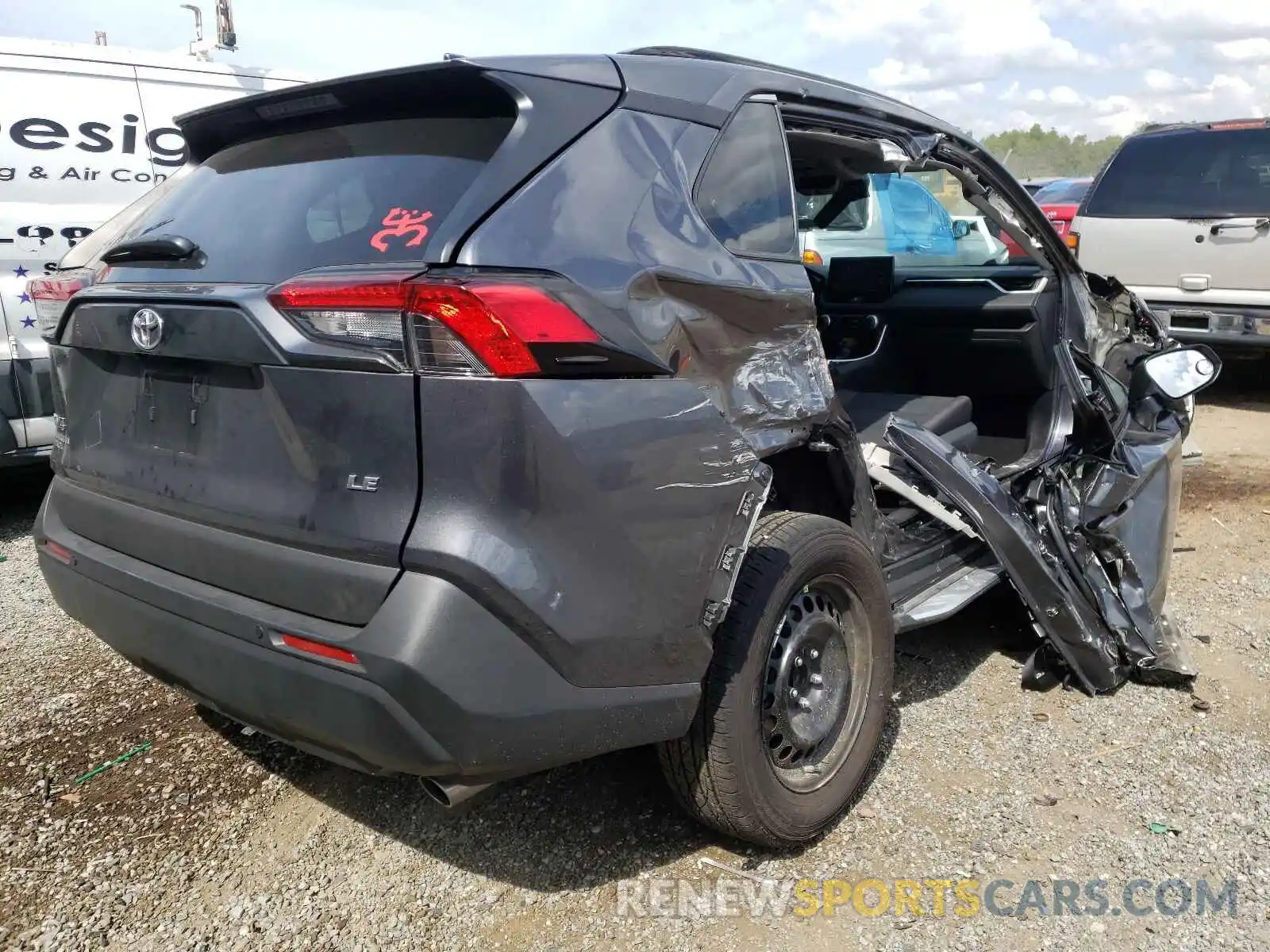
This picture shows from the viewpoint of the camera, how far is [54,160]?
198 inches

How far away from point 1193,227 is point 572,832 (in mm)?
6854

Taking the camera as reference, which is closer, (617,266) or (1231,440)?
(617,266)

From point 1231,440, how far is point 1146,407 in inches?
133

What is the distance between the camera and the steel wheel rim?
7.95ft

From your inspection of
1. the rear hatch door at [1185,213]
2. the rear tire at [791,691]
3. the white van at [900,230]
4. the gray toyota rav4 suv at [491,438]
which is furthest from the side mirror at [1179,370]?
the rear hatch door at [1185,213]

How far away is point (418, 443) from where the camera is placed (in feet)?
5.74

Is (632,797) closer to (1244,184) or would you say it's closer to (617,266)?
(617,266)

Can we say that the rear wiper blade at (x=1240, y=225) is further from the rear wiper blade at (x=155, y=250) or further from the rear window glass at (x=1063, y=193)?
the rear wiper blade at (x=155, y=250)

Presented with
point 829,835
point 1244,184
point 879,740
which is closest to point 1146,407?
point 879,740

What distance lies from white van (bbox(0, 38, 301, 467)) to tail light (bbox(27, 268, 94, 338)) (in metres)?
2.22

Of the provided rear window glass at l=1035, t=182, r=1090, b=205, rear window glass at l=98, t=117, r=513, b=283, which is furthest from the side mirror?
rear window glass at l=1035, t=182, r=1090, b=205

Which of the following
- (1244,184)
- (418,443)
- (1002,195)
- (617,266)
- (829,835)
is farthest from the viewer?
(1244,184)

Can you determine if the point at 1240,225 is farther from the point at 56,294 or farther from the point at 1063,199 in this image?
the point at 56,294

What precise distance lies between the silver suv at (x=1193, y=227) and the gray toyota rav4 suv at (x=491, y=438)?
18.1 feet
